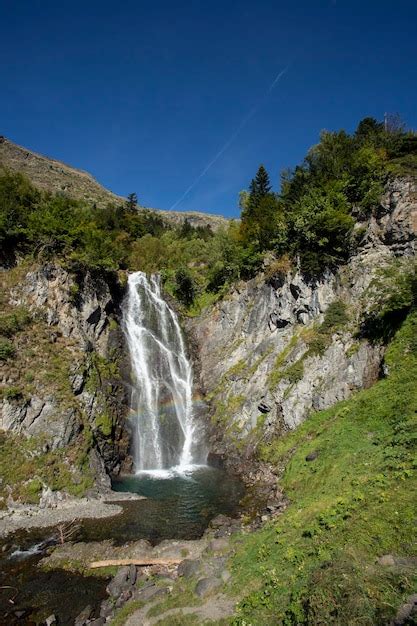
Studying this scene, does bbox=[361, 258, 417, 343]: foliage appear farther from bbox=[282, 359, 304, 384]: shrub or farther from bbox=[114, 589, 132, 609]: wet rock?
bbox=[114, 589, 132, 609]: wet rock

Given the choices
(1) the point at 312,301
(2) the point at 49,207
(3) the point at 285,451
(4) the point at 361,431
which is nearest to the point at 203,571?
(4) the point at 361,431

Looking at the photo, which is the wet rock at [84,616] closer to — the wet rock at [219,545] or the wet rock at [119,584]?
the wet rock at [119,584]

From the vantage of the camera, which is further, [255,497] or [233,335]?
[233,335]

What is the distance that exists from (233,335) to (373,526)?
26.5m

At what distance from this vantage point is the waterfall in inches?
1134

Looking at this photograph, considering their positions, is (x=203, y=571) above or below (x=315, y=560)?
below

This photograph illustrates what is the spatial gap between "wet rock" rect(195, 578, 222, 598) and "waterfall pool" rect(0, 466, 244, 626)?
394 cm

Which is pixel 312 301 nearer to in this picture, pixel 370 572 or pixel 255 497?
pixel 255 497

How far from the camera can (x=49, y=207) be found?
3441 centimetres

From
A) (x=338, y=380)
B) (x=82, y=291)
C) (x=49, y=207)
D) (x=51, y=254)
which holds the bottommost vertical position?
(x=338, y=380)

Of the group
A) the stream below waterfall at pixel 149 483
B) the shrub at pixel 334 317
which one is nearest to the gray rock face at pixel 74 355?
the stream below waterfall at pixel 149 483

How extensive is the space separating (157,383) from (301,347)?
45.4ft

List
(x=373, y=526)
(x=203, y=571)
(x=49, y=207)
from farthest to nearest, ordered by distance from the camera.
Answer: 1. (x=49, y=207)
2. (x=203, y=571)
3. (x=373, y=526)

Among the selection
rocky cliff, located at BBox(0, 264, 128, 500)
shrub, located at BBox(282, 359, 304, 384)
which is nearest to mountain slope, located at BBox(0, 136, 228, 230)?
rocky cliff, located at BBox(0, 264, 128, 500)
